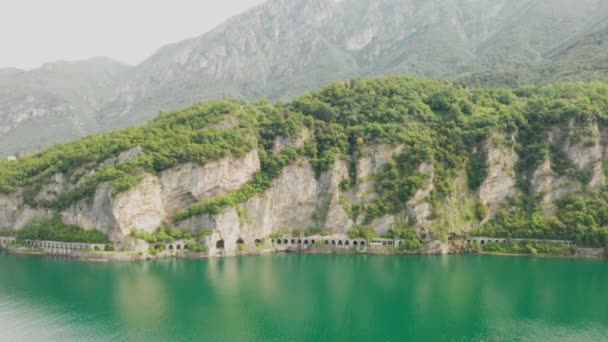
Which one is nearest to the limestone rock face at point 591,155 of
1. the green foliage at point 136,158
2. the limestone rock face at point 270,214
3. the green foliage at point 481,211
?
Answer: the green foliage at point 481,211

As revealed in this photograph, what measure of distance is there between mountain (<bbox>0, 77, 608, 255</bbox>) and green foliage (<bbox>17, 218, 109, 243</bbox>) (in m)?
0.48

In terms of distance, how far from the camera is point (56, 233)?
75.2 metres

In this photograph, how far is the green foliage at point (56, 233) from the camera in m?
73.2

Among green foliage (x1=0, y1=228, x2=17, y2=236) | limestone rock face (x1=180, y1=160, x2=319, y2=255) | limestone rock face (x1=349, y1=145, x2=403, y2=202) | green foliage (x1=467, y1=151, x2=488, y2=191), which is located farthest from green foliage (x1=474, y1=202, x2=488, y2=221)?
green foliage (x1=0, y1=228, x2=17, y2=236)

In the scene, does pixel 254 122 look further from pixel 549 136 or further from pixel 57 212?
pixel 549 136

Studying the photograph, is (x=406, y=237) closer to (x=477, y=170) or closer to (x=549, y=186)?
(x=477, y=170)

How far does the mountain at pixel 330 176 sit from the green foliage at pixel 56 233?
477mm

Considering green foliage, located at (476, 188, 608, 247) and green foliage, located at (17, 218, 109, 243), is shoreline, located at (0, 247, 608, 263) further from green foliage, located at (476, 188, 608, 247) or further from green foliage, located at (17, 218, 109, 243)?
green foliage, located at (476, 188, 608, 247)

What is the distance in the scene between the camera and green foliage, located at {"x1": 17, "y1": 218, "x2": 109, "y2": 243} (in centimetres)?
7325

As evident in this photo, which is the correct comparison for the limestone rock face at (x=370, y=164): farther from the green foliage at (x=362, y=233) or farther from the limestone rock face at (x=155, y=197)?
the limestone rock face at (x=155, y=197)

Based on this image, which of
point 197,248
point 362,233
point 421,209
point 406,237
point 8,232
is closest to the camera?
point 197,248

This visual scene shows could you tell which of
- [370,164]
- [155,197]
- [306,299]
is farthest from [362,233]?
[155,197]

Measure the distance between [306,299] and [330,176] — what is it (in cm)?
3285

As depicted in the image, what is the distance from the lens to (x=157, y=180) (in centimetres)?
7694
